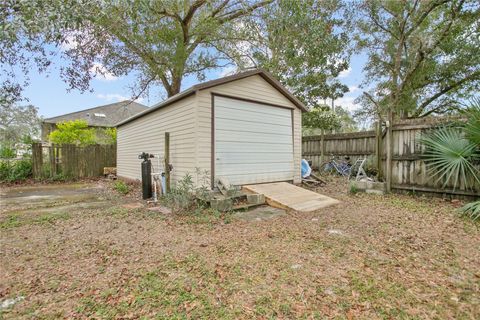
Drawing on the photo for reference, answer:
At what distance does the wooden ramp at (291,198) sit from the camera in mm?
5301

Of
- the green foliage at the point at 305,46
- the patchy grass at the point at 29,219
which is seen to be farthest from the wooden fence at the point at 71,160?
the green foliage at the point at 305,46

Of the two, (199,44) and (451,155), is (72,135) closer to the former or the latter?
(199,44)

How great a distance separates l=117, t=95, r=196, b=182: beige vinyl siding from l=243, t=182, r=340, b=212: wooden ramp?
5.69 ft

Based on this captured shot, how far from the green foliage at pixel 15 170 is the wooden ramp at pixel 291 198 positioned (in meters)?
9.89

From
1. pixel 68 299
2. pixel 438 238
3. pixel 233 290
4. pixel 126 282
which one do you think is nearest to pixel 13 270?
pixel 68 299

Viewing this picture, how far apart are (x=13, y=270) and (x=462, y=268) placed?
4846mm

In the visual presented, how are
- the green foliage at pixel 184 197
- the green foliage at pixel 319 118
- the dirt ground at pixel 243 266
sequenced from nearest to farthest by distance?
1. the dirt ground at pixel 243 266
2. the green foliage at pixel 184 197
3. the green foliage at pixel 319 118

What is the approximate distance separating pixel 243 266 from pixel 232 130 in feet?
13.1

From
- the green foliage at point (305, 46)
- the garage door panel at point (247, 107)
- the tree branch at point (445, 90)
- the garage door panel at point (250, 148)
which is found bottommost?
the garage door panel at point (250, 148)

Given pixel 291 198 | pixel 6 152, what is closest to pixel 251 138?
pixel 291 198

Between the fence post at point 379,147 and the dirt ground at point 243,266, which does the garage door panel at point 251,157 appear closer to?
the dirt ground at point 243,266

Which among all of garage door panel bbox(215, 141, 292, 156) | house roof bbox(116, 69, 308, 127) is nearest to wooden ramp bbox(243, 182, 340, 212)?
garage door panel bbox(215, 141, 292, 156)

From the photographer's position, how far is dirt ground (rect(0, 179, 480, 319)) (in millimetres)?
2061

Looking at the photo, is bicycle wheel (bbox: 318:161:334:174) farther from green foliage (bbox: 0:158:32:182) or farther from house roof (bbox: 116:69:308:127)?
green foliage (bbox: 0:158:32:182)
